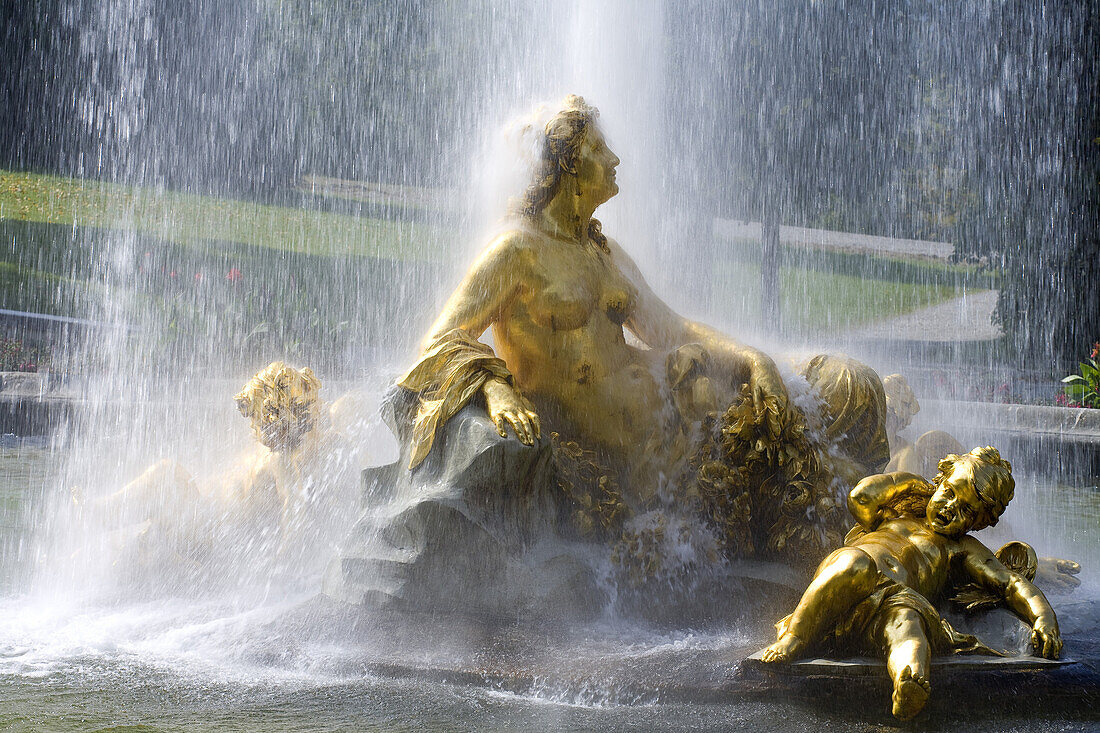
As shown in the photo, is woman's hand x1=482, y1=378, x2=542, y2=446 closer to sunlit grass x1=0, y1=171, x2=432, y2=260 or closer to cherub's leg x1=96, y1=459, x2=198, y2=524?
cherub's leg x1=96, y1=459, x2=198, y2=524

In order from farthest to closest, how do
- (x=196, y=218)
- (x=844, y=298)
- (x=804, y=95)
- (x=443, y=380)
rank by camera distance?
1. (x=196, y=218)
2. (x=844, y=298)
3. (x=804, y=95)
4. (x=443, y=380)

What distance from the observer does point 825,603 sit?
3.07 meters

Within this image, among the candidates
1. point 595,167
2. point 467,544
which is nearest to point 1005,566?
point 467,544

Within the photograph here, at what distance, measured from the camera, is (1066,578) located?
435 centimetres

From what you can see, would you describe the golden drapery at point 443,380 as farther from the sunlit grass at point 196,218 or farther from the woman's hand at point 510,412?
the sunlit grass at point 196,218

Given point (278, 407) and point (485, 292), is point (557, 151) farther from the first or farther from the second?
point (278, 407)

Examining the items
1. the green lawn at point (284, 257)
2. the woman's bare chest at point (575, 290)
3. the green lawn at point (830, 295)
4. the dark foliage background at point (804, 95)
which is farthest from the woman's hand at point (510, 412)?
the green lawn at point (284, 257)

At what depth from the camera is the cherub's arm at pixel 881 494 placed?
11.3 feet

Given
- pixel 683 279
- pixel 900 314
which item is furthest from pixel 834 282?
pixel 683 279

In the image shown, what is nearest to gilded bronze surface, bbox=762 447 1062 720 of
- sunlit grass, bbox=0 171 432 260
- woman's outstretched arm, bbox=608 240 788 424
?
woman's outstretched arm, bbox=608 240 788 424

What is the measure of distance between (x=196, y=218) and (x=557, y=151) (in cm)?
1501

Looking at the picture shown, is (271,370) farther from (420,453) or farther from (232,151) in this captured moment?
(232,151)

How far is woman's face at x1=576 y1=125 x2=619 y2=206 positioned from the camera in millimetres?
4219

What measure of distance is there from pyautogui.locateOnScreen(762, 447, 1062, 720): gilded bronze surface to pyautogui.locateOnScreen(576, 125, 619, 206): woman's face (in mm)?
1586
